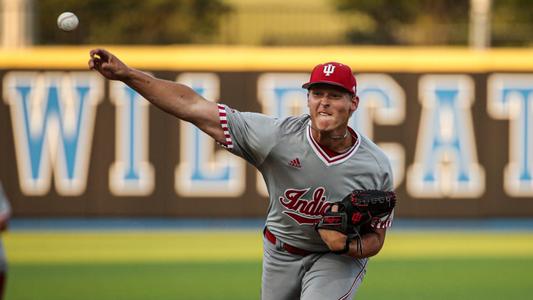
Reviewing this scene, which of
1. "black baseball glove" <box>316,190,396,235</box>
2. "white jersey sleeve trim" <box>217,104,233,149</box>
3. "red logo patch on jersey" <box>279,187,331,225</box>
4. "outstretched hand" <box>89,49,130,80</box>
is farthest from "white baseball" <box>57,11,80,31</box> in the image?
"black baseball glove" <box>316,190,396,235</box>

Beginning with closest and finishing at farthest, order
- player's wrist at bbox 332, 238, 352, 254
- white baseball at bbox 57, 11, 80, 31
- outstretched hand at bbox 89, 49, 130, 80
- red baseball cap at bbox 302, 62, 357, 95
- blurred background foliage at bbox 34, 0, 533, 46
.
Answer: white baseball at bbox 57, 11, 80, 31 → outstretched hand at bbox 89, 49, 130, 80 → red baseball cap at bbox 302, 62, 357, 95 → player's wrist at bbox 332, 238, 352, 254 → blurred background foliage at bbox 34, 0, 533, 46

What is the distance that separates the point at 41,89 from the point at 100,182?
1.68 metres

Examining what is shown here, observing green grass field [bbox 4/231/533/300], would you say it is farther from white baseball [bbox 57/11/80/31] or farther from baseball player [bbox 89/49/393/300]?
white baseball [bbox 57/11/80/31]

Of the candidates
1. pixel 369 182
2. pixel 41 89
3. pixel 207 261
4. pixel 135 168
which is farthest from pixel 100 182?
pixel 369 182

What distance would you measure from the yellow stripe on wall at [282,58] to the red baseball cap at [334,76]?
11.1m

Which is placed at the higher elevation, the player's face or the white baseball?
the white baseball

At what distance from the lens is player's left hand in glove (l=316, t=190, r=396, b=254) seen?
604cm

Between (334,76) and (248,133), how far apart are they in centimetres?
59

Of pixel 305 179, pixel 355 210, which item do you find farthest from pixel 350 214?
pixel 305 179

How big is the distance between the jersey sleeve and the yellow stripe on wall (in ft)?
36.0

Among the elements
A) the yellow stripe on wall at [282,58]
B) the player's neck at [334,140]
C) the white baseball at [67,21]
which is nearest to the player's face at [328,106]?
the player's neck at [334,140]

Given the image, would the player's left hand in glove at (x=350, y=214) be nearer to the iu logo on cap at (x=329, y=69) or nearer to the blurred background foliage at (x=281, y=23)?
the iu logo on cap at (x=329, y=69)

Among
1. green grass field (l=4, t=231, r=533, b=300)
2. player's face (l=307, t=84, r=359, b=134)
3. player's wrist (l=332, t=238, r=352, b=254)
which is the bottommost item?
green grass field (l=4, t=231, r=533, b=300)

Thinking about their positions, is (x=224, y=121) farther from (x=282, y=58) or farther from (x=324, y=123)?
(x=282, y=58)
